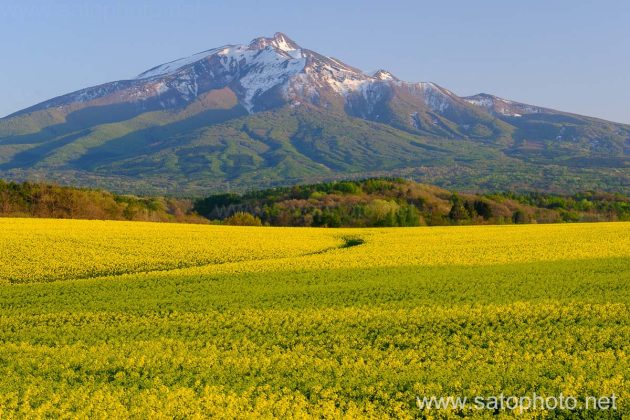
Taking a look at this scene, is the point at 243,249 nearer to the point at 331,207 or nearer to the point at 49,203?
the point at 49,203

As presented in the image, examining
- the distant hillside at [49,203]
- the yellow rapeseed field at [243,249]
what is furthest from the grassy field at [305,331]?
the distant hillside at [49,203]

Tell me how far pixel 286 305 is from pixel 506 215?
4371 inches

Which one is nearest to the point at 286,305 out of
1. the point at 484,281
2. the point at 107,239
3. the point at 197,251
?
the point at 484,281

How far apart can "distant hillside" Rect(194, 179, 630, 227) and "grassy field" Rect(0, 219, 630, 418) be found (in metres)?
67.4

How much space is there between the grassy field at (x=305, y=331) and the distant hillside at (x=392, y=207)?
67357mm

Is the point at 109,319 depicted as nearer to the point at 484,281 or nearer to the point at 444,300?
the point at 444,300

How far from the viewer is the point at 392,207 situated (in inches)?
4781

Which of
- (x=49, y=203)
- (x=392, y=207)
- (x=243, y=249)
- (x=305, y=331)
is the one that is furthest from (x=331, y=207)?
(x=305, y=331)

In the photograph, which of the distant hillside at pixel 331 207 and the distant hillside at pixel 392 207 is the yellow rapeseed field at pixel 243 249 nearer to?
the distant hillside at pixel 331 207

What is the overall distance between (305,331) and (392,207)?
340 ft

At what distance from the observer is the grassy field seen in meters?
13.1

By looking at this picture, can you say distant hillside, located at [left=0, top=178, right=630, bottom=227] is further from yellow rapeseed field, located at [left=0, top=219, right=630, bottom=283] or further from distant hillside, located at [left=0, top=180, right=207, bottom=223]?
yellow rapeseed field, located at [left=0, top=219, right=630, bottom=283]

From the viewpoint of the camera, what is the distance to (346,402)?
12.9 m

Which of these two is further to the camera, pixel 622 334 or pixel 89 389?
pixel 622 334
